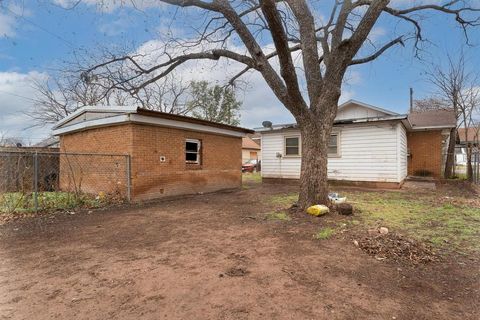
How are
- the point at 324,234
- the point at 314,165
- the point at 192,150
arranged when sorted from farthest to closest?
the point at 192,150, the point at 314,165, the point at 324,234

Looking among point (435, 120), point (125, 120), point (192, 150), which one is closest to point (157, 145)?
point (125, 120)

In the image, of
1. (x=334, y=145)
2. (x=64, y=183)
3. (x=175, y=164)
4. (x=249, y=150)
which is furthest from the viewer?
(x=249, y=150)

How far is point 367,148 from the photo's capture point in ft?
40.2

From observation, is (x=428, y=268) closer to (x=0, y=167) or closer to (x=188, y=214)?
(x=188, y=214)

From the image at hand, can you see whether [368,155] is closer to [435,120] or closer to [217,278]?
[435,120]

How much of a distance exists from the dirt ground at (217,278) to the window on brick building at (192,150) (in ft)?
17.8

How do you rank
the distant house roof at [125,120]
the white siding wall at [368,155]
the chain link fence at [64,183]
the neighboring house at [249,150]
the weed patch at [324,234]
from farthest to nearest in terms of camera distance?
1. the neighboring house at [249,150]
2. the white siding wall at [368,155]
3. the distant house roof at [125,120]
4. the chain link fence at [64,183]
5. the weed patch at [324,234]

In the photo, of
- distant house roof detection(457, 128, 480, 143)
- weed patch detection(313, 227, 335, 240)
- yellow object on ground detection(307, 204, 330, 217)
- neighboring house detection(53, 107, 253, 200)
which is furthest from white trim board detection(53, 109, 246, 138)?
distant house roof detection(457, 128, 480, 143)

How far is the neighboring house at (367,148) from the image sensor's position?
38.5ft

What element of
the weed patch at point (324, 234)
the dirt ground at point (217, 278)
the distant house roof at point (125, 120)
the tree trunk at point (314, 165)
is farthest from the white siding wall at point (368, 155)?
the dirt ground at point (217, 278)

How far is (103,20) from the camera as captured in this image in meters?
6.79

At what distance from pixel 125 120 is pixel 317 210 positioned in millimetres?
6114

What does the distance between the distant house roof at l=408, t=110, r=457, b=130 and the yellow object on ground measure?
11.6 meters

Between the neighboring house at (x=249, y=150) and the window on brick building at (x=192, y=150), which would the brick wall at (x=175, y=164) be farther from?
the neighboring house at (x=249, y=150)
